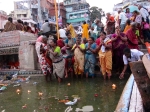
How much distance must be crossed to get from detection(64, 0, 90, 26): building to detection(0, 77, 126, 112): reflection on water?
43.5m

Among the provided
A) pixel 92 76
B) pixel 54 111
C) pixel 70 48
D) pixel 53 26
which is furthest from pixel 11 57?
pixel 54 111

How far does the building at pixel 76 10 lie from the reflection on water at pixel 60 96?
1711 inches

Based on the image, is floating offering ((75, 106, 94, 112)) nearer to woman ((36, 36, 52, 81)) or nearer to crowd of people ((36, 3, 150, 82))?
crowd of people ((36, 3, 150, 82))

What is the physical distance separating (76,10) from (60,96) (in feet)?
155

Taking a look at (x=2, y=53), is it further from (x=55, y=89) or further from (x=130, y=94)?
(x=130, y=94)

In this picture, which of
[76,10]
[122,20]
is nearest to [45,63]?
[122,20]

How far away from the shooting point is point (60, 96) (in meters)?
5.56

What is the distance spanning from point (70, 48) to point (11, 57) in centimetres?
335

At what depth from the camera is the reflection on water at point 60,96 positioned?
4652 millimetres

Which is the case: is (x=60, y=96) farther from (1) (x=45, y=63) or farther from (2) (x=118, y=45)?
(2) (x=118, y=45)

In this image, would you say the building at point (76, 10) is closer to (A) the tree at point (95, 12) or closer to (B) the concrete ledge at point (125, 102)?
(A) the tree at point (95, 12)

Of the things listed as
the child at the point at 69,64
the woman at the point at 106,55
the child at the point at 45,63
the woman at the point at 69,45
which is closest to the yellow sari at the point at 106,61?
the woman at the point at 106,55

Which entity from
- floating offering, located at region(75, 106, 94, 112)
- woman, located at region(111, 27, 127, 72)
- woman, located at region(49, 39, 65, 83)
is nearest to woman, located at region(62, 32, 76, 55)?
woman, located at region(49, 39, 65, 83)

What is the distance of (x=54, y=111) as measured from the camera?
4.40m
